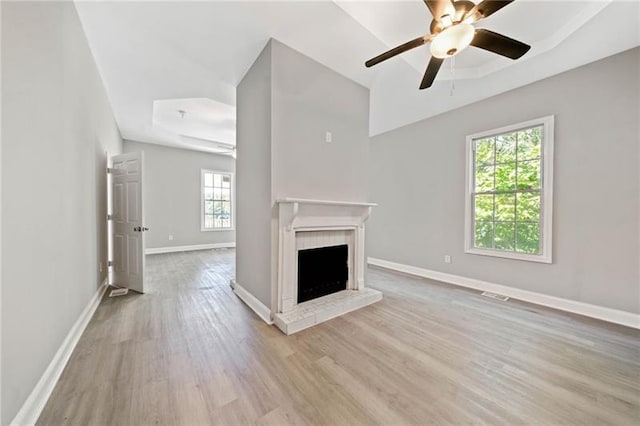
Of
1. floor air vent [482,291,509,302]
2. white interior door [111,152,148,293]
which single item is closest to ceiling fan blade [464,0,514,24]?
floor air vent [482,291,509,302]

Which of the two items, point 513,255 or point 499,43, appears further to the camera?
point 513,255

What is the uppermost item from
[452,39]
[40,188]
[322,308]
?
[452,39]

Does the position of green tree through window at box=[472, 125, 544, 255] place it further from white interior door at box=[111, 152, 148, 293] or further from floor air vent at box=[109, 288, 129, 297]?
floor air vent at box=[109, 288, 129, 297]

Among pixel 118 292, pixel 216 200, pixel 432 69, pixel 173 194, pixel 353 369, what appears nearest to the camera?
pixel 353 369

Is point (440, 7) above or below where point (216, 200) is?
above

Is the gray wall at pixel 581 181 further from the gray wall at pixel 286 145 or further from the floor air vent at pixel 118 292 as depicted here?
the floor air vent at pixel 118 292

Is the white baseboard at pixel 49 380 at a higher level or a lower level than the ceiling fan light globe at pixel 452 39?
lower

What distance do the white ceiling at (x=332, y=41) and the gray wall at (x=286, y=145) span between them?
0.81 ft

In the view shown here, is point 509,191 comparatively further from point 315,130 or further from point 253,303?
point 253,303

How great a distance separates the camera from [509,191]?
11.1 ft

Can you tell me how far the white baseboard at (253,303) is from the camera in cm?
249

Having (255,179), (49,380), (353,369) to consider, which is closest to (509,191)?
(353,369)

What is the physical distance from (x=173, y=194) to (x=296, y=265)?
5550mm

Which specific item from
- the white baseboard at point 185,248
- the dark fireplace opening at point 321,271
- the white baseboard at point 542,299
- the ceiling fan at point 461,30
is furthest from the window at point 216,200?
the ceiling fan at point 461,30
